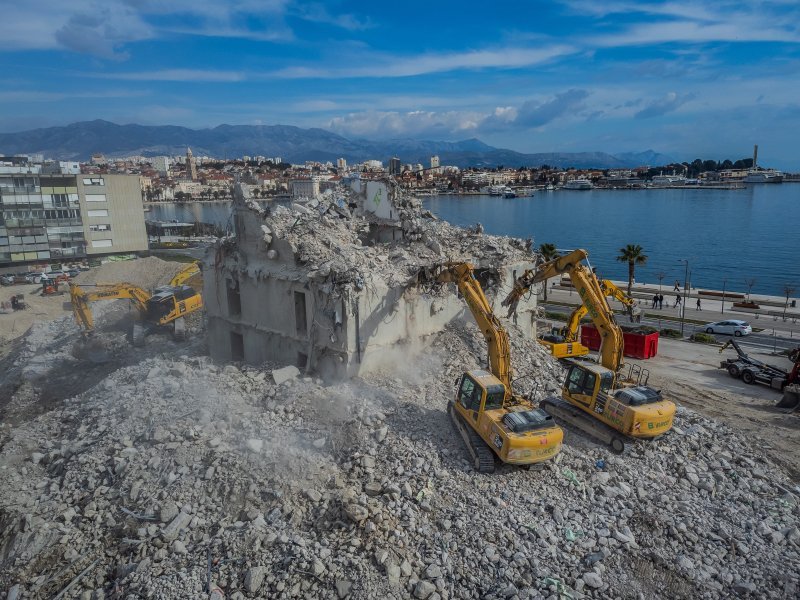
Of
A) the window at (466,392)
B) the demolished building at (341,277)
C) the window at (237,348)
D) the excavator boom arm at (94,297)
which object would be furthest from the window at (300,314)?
the excavator boom arm at (94,297)

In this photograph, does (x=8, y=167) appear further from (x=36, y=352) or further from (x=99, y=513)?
(x=99, y=513)

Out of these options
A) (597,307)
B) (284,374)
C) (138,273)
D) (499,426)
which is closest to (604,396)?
(597,307)

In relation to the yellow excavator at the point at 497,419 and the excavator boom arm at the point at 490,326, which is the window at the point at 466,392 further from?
the excavator boom arm at the point at 490,326

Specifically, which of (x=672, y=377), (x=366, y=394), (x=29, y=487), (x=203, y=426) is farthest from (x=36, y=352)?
(x=672, y=377)

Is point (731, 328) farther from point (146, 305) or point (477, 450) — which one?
point (146, 305)

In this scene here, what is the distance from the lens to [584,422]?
1642 cm

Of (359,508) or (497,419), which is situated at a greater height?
(497,419)

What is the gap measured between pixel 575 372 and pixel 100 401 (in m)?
15.7

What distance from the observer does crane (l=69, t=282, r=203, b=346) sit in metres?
29.5

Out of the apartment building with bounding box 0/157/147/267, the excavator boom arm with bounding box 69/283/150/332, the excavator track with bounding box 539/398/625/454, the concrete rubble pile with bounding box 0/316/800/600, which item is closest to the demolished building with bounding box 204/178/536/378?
the concrete rubble pile with bounding box 0/316/800/600

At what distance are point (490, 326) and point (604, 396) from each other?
3721mm

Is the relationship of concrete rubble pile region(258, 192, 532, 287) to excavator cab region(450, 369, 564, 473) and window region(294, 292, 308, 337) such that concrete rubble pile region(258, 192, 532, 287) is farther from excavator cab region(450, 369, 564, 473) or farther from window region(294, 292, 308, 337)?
excavator cab region(450, 369, 564, 473)

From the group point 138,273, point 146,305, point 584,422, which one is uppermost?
point 146,305

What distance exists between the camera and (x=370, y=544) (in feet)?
39.4
